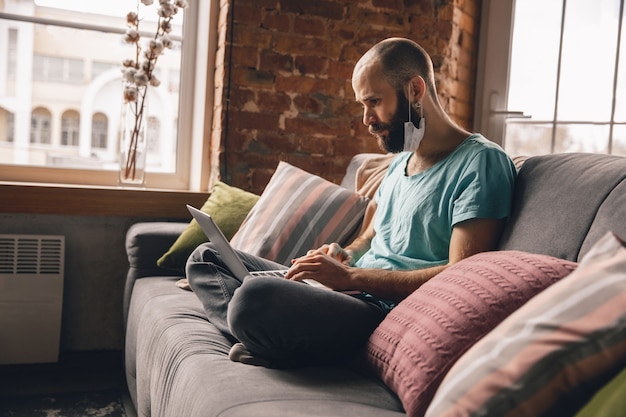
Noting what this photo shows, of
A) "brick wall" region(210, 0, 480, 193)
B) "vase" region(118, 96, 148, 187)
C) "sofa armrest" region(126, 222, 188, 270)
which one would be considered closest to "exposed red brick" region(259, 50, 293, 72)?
"brick wall" region(210, 0, 480, 193)

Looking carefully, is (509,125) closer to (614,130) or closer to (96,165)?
(614,130)

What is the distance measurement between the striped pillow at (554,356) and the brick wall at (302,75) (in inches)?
91.5

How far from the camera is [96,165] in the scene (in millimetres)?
3213

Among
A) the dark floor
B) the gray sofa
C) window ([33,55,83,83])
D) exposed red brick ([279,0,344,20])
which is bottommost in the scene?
the dark floor

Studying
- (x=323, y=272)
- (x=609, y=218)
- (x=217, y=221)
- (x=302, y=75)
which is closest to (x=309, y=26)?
(x=302, y=75)

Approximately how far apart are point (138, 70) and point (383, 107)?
155cm

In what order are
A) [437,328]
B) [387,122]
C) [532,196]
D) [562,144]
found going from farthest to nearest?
[562,144], [387,122], [532,196], [437,328]

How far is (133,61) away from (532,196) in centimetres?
213

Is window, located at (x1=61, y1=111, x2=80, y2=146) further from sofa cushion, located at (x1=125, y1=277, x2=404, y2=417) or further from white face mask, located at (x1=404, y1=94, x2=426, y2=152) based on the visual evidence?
white face mask, located at (x1=404, y1=94, x2=426, y2=152)

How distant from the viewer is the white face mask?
6.14 ft

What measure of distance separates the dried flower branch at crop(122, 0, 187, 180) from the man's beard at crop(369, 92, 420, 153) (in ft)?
4.74

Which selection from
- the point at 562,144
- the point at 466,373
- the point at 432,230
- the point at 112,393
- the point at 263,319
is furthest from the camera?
the point at 562,144

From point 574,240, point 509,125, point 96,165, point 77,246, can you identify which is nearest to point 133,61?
point 96,165

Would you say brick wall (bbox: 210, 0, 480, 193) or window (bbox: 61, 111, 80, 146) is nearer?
brick wall (bbox: 210, 0, 480, 193)
